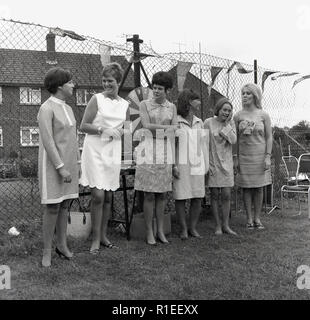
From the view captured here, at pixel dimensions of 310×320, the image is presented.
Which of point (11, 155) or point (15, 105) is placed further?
point (11, 155)

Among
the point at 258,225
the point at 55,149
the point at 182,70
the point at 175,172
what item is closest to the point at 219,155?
the point at 175,172

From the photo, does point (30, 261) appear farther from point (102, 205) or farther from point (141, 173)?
point (141, 173)

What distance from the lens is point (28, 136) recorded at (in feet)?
20.9

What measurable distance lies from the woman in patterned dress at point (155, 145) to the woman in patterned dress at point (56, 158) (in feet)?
2.74

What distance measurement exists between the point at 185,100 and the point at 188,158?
66 cm

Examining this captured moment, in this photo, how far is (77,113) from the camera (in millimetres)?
5742

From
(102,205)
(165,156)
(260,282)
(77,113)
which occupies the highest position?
(77,113)

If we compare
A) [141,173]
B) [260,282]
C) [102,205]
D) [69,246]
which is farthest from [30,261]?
[260,282]

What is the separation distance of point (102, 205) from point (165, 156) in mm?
867

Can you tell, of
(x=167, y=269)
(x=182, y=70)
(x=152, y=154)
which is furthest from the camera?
(x=182, y=70)

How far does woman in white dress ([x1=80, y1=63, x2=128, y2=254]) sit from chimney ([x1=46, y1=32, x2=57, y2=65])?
840 mm

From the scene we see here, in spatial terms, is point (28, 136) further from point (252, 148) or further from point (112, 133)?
point (252, 148)

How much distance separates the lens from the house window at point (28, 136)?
6005mm

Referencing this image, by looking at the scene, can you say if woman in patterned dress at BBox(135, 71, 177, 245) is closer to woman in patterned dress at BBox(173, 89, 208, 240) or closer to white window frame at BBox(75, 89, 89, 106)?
woman in patterned dress at BBox(173, 89, 208, 240)
